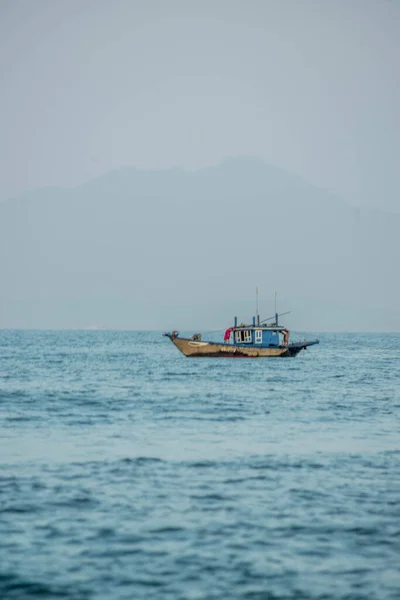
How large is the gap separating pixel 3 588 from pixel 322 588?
15.0 ft

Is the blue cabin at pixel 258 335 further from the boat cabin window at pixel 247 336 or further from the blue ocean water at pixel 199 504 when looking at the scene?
the blue ocean water at pixel 199 504

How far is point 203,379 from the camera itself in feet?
190

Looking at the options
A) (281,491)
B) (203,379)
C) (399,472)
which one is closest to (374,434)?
(399,472)

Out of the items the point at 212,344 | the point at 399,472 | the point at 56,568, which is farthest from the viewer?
the point at 212,344

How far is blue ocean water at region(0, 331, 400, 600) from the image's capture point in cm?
1238

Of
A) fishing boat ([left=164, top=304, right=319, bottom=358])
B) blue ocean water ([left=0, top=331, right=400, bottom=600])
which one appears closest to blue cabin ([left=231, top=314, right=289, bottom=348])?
fishing boat ([left=164, top=304, right=319, bottom=358])

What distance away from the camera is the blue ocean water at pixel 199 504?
487 inches

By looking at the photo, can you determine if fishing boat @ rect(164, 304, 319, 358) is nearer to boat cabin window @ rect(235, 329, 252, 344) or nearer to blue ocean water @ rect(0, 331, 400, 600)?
boat cabin window @ rect(235, 329, 252, 344)

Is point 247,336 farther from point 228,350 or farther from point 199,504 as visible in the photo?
point 199,504

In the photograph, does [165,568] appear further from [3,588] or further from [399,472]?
[399,472]

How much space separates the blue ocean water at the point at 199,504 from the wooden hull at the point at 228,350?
43.9 metres

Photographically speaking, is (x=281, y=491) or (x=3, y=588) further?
(x=281, y=491)

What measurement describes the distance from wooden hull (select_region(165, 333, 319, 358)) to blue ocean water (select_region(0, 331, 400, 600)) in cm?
4394

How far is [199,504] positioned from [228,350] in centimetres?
6397
